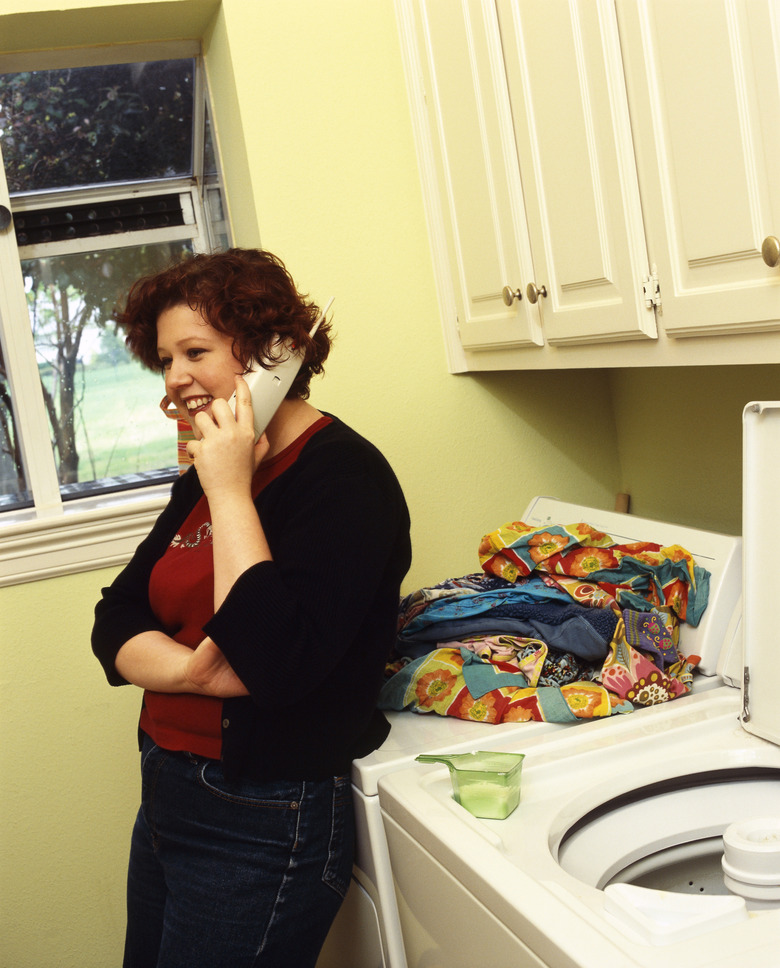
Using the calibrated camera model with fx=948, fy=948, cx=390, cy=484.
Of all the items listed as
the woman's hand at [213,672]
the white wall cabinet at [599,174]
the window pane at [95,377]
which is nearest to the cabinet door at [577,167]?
the white wall cabinet at [599,174]

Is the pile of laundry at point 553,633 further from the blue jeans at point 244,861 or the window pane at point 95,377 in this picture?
the window pane at point 95,377

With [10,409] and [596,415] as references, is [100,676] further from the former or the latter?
[596,415]

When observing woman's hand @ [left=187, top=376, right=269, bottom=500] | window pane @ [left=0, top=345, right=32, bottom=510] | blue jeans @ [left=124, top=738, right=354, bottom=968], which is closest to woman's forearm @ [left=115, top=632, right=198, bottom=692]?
blue jeans @ [left=124, top=738, right=354, bottom=968]

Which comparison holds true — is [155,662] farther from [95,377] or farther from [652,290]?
[95,377]

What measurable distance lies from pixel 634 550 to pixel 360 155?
102 centimetres

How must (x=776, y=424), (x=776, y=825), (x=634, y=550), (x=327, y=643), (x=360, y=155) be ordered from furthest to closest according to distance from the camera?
(x=360, y=155), (x=634, y=550), (x=776, y=424), (x=327, y=643), (x=776, y=825)

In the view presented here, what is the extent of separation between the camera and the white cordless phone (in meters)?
1.25

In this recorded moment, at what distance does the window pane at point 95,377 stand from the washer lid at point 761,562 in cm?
145

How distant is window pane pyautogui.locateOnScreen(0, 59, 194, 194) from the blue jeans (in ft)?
5.01

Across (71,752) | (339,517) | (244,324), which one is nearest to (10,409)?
(71,752)

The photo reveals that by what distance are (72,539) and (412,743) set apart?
0.96 m

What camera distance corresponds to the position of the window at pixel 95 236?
2170 mm

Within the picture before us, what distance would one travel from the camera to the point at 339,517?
117 centimetres

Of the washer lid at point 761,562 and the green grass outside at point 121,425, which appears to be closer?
the washer lid at point 761,562
